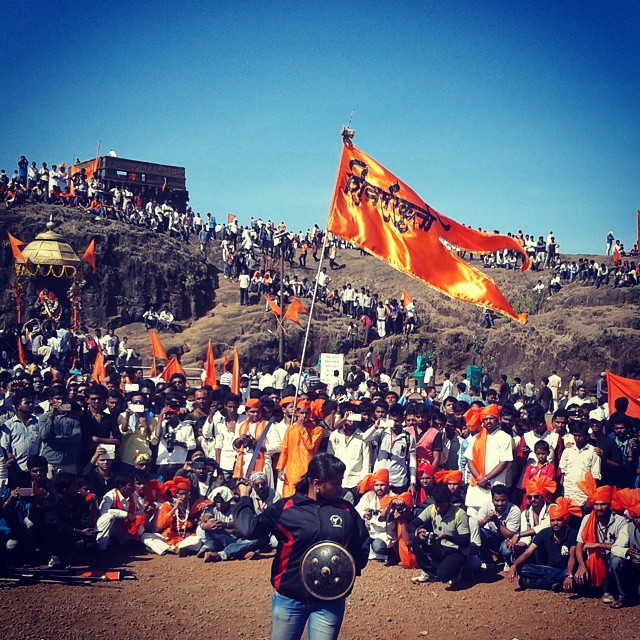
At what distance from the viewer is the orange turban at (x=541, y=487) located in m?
7.61

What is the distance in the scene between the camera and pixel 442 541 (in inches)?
287

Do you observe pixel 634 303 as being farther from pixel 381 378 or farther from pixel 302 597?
pixel 302 597

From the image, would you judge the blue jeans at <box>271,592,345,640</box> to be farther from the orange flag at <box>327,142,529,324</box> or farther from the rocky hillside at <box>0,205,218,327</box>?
the rocky hillside at <box>0,205,218,327</box>

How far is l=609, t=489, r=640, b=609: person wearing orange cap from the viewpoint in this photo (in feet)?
21.5

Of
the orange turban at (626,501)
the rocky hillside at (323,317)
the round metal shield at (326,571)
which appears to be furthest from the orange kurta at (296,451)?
the rocky hillside at (323,317)

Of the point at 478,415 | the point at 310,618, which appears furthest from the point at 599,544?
the point at 310,618

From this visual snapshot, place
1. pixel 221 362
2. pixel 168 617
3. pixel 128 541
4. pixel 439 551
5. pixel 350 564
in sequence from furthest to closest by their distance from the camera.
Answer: pixel 221 362, pixel 128 541, pixel 439 551, pixel 168 617, pixel 350 564

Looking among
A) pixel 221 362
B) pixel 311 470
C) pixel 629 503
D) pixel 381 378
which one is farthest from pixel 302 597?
pixel 221 362

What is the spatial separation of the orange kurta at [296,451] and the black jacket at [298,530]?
155 inches

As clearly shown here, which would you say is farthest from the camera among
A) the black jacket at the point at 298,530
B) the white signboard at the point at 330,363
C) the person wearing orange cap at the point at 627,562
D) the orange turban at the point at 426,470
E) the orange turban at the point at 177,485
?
the white signboard at the point at 330,363

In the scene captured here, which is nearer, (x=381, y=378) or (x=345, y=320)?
(x=381, y=378)

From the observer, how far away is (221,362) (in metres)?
27.0

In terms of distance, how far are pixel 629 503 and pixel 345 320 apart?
81.4ft

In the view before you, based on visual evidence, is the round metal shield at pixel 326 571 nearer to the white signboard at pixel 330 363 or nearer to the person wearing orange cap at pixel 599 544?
the person wearing orange cap at pixel 599 544
